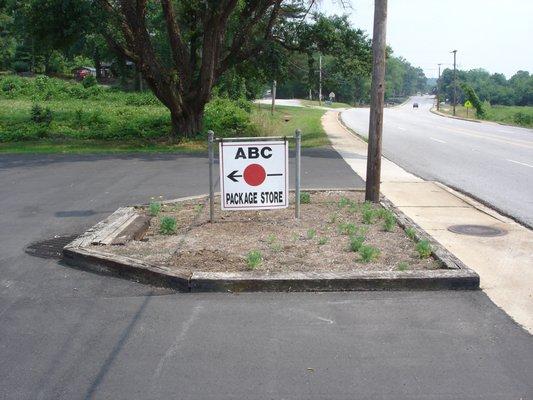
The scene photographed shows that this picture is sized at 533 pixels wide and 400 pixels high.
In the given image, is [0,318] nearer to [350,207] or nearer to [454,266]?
[454,266]

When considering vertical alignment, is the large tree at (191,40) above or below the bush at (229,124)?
above

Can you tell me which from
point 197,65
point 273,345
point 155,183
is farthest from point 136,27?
point 273,345

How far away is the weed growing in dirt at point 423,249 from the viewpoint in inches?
250

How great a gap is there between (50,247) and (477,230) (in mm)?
5455

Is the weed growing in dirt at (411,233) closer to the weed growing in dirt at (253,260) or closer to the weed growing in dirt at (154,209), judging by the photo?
the weed growing in dirt at (253,260)

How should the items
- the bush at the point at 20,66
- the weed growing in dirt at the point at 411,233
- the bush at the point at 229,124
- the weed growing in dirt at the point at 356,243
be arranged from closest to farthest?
the weed growing in dirt at the point at 356,243 → the weed growing in dirt at the point at 411,233 → the bush at the point at 229,124 → the bush at the point at 20,66

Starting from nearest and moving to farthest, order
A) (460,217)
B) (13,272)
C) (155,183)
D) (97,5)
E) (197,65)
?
(13,272)
(460,217)
(155,183)
(97,5)
(197,65)

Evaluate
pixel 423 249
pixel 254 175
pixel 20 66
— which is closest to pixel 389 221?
pixel 423 249

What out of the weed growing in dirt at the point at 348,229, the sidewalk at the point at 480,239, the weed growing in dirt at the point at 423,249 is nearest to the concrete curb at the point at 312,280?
the sidewalk at the point at 480,239

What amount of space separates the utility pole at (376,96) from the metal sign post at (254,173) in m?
2.14

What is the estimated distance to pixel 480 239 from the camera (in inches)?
296

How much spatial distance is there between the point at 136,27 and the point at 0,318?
Result: 15506 millimetres

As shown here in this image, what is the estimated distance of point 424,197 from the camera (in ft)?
35.0

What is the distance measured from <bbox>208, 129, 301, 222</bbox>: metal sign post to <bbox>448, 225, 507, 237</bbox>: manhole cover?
2339 mm
